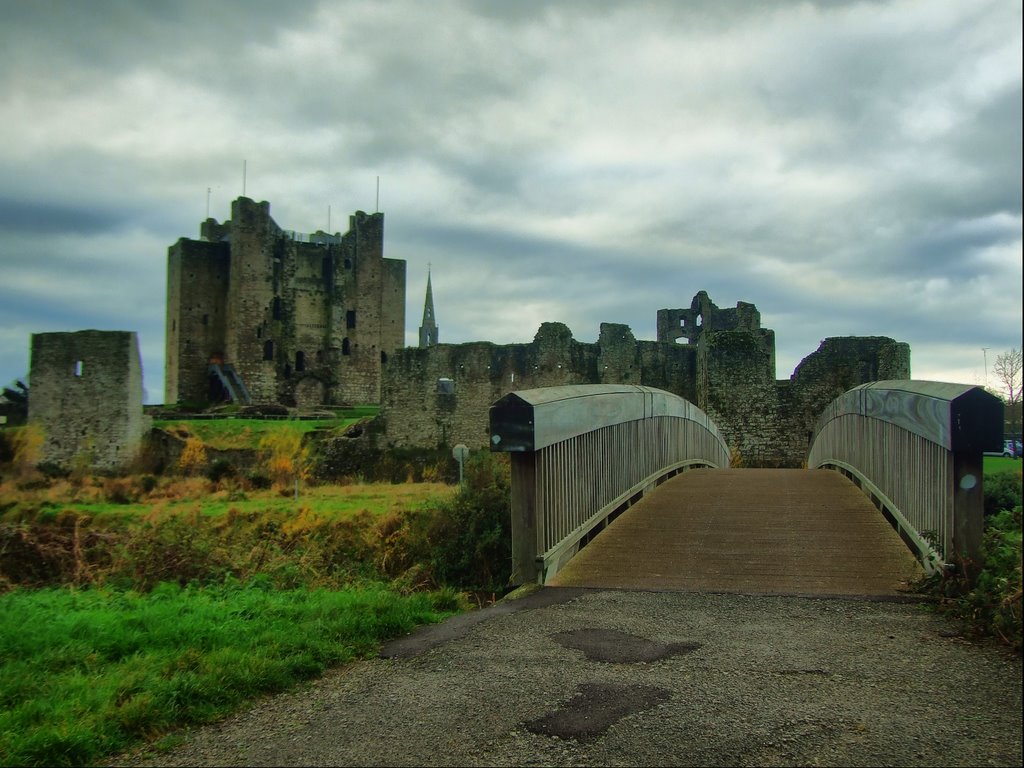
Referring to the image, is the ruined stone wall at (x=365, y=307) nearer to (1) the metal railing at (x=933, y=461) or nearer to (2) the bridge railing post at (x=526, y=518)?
(1) the metal railing at (x=933, y=461)

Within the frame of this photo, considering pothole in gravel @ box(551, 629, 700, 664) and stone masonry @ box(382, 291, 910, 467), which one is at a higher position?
stone masonry @ box(382, 291, 910, 467)

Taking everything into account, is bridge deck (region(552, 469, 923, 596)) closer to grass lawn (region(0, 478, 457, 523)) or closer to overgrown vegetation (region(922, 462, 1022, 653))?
overgrown vegetation (region(922, 462, 1022, 653))

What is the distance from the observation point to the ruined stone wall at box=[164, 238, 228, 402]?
52656mm

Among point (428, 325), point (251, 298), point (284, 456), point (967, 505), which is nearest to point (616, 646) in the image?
point (967, 505)

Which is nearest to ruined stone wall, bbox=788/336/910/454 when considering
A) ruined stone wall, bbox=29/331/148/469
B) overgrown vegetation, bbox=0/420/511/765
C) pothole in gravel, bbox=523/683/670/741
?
overgrown vegetation, bbox=0/420/511/765

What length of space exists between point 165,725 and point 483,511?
589 centimetres

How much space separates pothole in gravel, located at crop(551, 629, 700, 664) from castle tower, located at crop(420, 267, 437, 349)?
96.0 meters

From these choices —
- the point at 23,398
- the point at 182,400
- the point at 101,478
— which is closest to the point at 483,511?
the point at 101,478

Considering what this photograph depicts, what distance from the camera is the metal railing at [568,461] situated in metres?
6.62

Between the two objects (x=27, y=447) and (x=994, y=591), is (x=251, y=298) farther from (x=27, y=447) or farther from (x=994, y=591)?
(x=994, y=591)

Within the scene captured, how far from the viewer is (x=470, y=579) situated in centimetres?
934

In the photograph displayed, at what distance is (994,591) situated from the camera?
15.5ft

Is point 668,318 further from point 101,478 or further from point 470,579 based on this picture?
point 470,579

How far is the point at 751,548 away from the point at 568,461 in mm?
1744
